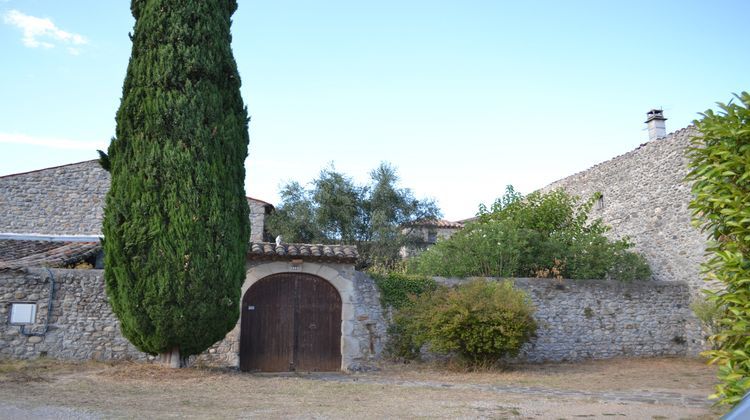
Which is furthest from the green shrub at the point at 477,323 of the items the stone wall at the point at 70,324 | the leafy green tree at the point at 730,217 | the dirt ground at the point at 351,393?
the leafy green tree at the point at 730,217

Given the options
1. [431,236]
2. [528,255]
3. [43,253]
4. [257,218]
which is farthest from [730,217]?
[431,236]

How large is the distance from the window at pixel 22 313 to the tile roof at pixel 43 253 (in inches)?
30.2

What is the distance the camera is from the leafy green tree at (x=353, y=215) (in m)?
22.4

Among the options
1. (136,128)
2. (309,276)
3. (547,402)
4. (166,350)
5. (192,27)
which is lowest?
(547,402)

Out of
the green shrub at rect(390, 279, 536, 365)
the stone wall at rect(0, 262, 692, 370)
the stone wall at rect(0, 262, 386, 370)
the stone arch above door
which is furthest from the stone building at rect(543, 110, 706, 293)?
the stone wall at rect(0, 262, 386, 370)

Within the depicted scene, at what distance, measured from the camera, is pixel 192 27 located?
10273 mm

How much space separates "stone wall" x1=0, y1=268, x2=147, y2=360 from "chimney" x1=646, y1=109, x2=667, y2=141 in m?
15.3

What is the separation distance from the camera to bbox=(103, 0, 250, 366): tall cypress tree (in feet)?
30.8

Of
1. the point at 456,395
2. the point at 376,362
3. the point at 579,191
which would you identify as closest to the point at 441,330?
→ the point at 376,362

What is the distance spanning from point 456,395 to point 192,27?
7.58 meters

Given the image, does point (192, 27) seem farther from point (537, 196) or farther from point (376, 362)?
point (537, 196)

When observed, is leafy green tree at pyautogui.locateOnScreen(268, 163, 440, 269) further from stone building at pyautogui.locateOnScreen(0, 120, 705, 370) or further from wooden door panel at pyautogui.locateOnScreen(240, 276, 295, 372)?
wooden door panel at pyautogui.locateOnScreen(240, 276, 295, 372)

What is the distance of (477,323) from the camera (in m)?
11.2

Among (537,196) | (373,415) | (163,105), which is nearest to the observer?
(373,415)
